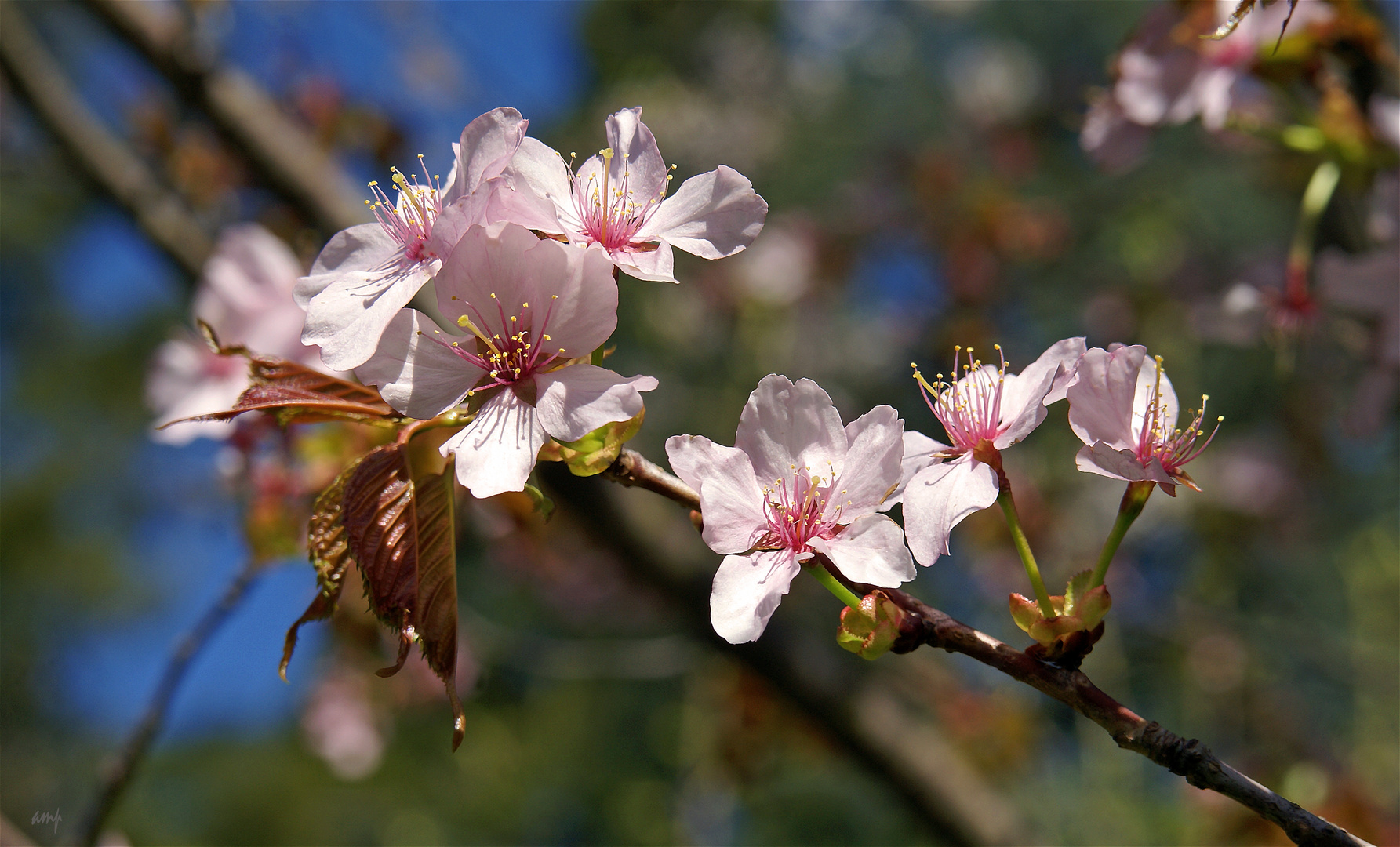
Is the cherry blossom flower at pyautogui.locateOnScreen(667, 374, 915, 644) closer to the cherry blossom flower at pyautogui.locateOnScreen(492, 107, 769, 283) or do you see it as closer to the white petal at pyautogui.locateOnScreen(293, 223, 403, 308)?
the cherry blossom flower at pyautogui.locateOnScreen(492, 107, 769, 283)

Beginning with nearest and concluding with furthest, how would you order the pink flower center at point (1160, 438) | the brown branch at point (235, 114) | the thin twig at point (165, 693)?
the pink flower center at point (1160, 438)
the thin twig at point (165, 693)
the brown branch at point (235, 114)

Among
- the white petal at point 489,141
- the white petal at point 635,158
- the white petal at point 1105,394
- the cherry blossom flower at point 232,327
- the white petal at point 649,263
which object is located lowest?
the cherry blossom flower at point 232,327

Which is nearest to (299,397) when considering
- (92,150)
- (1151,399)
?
(1151,399)

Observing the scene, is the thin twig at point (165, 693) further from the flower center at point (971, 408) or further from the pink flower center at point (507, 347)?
the flower center at point (971, 408)

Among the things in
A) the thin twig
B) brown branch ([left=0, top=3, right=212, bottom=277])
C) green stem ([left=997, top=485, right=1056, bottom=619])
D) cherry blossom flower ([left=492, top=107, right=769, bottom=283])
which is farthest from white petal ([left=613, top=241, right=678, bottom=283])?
brown branch ([left=0, top=3, right=212, bottom=277])

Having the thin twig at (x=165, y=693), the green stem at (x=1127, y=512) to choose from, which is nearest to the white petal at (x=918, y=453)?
the green stem at (x=1127, y=512)

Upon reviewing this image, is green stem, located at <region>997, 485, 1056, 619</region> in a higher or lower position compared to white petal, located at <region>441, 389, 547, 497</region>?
lower
